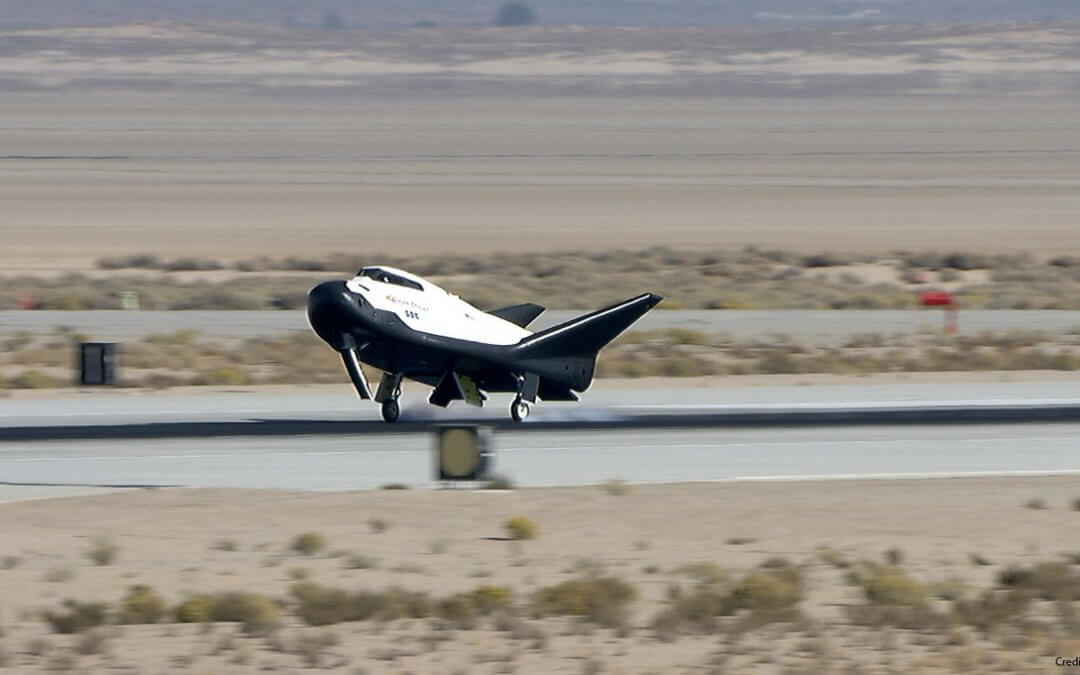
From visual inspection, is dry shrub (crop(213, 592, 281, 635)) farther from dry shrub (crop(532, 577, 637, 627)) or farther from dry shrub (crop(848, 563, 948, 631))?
dry shrub (crop(848, 563, 948, 631))

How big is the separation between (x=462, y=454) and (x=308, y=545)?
3.27 metres

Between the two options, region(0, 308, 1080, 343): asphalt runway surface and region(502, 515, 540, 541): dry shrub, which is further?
region(0, 308, 1080, 343): asphalt runway surface

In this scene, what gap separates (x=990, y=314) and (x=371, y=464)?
2469cm

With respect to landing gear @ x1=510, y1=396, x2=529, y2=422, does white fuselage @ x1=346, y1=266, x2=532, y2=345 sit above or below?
above

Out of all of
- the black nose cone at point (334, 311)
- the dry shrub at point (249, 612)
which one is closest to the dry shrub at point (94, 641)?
the dry shrub at point (249, 612)

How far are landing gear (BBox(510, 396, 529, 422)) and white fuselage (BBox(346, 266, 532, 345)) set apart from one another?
0.78 m

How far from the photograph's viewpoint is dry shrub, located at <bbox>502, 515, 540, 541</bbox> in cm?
1558

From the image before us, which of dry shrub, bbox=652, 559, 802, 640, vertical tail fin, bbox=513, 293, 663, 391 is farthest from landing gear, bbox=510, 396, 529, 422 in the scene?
dry shrub, bbox=652, 559, 802, 640

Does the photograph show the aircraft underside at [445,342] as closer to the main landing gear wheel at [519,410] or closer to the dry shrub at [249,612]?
the main landing gear wheel at [519,410]

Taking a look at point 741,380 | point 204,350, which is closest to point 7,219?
point 204,350

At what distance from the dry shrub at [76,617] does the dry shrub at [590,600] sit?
3.05m

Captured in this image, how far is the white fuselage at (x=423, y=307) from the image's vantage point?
22.2 metres

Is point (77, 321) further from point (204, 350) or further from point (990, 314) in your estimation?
point (990, 314)

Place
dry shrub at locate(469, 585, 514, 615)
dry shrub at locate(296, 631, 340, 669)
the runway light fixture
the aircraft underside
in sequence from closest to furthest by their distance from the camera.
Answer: dry shrub at locate(296, 631, 340, 669)
dry shrub at locate(469, 585, 514, 615)
the runway light fixture
the aircraft underside
